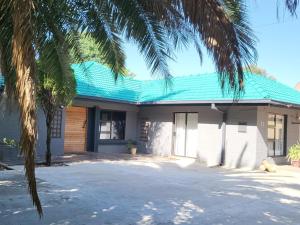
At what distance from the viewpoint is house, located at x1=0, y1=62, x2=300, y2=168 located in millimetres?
17781

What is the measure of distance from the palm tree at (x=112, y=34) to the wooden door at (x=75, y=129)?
11.8 meters

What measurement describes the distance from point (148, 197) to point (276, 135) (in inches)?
439

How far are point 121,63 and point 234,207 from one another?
395cm

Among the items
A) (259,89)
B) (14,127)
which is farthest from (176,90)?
(14,127)

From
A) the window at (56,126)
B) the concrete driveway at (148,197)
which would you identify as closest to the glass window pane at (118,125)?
the window at (56,126)

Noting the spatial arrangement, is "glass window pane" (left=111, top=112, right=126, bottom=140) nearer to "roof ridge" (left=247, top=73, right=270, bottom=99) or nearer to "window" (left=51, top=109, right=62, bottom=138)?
"window" (left=51, top=109, right=62, bottom=138)

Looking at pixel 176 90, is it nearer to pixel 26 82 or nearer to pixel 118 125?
pixel 118 125

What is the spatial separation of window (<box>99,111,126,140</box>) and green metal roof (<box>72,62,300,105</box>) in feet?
3.57

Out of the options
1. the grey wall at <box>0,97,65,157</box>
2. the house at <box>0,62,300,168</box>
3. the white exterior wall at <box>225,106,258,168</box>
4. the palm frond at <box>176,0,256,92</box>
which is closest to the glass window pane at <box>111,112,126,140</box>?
the house at <box>0,62,300,168</box>

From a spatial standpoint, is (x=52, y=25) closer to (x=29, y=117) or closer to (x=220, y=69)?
(x=220, y=69)

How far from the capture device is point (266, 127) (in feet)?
59.7

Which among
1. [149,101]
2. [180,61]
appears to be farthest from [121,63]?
[149,101]

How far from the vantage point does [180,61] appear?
22.4 feet

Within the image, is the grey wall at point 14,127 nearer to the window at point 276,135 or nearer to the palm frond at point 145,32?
the window at point 276,135
